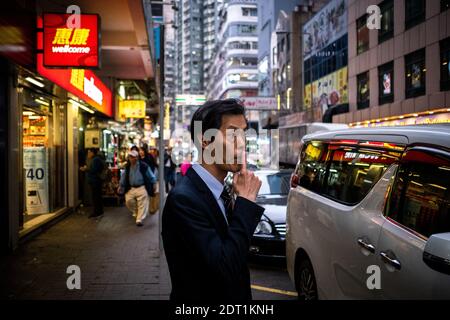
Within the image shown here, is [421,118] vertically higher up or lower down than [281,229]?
higher up

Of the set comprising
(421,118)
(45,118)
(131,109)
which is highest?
(131,109)

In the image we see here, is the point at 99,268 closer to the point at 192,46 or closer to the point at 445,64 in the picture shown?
the point at 445,64

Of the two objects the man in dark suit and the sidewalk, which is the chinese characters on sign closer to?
the sidewalk

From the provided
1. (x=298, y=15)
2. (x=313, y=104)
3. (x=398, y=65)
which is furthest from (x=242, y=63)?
(x=398, y=65)

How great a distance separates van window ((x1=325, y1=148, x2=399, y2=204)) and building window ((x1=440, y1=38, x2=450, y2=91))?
1731 cm

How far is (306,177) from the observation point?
5.14 meters

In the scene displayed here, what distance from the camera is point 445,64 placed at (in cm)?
1950

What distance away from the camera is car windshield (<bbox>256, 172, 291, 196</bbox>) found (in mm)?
9396

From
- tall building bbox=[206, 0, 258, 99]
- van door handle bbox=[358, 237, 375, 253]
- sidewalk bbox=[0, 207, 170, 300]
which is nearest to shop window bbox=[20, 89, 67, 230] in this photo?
sidewalk bbox=[0, 207, 170, 300]

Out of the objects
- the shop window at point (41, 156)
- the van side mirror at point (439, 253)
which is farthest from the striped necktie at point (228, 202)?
the shop window at point (41, 156)

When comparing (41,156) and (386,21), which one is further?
(386,21)

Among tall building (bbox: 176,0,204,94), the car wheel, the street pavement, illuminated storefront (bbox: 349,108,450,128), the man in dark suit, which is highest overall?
tall building (bbox: 176,0,204,94)

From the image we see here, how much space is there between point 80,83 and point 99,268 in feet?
19.3

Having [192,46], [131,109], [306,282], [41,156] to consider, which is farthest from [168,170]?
[192,46]
